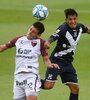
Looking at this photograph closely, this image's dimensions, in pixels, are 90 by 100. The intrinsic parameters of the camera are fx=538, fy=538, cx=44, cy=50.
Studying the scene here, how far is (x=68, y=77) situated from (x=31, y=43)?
1.57 m

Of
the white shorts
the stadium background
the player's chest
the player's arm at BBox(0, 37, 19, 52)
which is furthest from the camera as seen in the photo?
the stadium background

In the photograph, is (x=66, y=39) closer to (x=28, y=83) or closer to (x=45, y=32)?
(x=28, y=83)

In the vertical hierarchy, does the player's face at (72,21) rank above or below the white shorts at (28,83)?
above

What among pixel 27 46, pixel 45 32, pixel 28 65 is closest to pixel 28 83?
pixel 28 65

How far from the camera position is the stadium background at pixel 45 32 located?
12.7 metres

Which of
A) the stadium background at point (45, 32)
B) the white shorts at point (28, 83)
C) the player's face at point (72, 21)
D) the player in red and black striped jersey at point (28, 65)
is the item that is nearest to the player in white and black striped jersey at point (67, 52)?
the player's face at point (72, 21)

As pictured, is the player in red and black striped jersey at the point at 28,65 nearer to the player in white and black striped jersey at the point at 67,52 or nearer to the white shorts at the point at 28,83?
the white shorts at the point at 28,83

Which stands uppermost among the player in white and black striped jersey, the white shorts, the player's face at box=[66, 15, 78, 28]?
the player's face at box=[66, 15, 78, 28]

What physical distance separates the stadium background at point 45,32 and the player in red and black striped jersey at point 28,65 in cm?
239

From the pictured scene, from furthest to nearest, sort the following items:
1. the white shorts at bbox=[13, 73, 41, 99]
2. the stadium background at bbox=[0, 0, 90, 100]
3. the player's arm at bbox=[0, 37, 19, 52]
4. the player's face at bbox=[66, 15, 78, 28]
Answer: the stadium background at bbox=[0, 0, 90, 100]
the player's face at bbox=[66, 15, 78, 28]
the player's arm at bbox=[0, 37, 19, 52]
the white shorts at bbox=[13, 73, 41, 99]

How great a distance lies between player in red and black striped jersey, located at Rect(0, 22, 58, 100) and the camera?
31.1 ft

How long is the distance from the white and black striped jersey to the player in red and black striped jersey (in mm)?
903

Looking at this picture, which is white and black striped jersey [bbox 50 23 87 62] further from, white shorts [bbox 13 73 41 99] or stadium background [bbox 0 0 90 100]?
stadium background [bbox 0 0 90 100]

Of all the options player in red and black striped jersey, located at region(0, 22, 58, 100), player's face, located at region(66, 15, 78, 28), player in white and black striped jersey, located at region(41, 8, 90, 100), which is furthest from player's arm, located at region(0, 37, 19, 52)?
player's face, located at region(66, 15, 78, 28)
